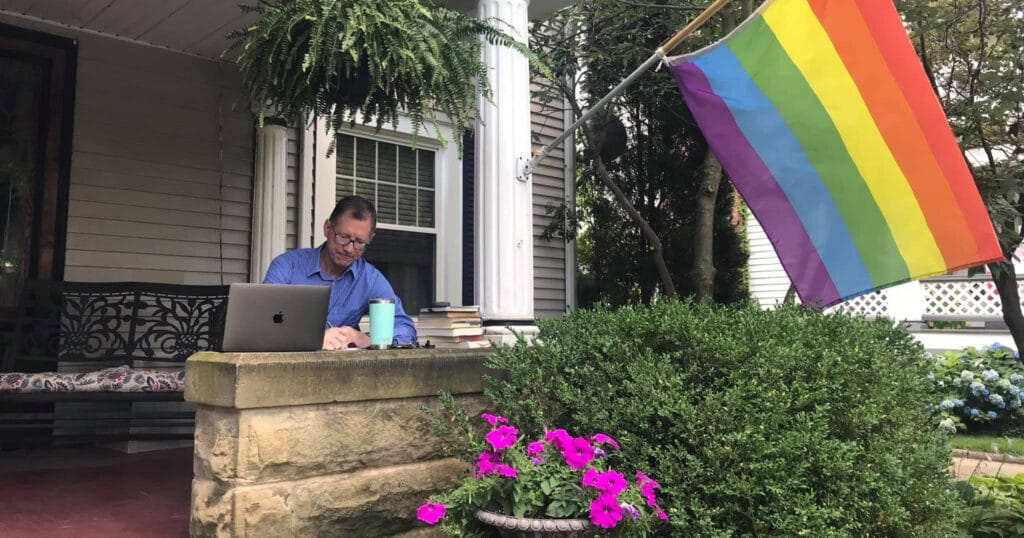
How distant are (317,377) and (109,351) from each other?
284cm

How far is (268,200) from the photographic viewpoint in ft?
15.5

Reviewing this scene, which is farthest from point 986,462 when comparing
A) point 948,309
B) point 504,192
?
point 948,309

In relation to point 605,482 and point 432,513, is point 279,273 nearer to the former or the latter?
point 432,513

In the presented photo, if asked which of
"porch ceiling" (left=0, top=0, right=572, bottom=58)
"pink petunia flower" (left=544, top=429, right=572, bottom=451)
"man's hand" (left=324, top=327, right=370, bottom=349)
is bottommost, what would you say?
"pink petunia flower" (left=544, top=429, right=572, bottom=451)

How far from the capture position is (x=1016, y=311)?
4.76 m

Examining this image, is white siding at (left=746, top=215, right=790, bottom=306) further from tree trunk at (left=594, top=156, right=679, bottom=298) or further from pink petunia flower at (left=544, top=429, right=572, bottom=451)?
pink petunia flower at (left=544, top=429, right=572, bottom=451)

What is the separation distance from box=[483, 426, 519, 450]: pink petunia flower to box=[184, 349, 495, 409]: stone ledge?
1.49 feet

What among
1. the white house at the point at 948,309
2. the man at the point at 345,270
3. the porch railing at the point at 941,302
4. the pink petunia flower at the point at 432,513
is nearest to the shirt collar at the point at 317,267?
the man at the point at 345,270

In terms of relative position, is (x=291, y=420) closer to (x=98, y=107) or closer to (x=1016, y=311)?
(x=98, y=107)

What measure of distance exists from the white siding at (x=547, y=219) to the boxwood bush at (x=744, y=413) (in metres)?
4.03

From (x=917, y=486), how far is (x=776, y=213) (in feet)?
4.79

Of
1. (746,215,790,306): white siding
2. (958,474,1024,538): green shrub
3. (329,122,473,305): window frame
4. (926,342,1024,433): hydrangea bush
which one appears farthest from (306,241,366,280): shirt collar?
(746,215,790,306): white siding

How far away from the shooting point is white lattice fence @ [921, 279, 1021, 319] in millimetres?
11070

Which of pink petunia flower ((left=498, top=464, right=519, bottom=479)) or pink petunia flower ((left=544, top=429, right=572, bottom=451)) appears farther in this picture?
pink petunia flower ((left=544, top=429, right=572, bottom=451))
